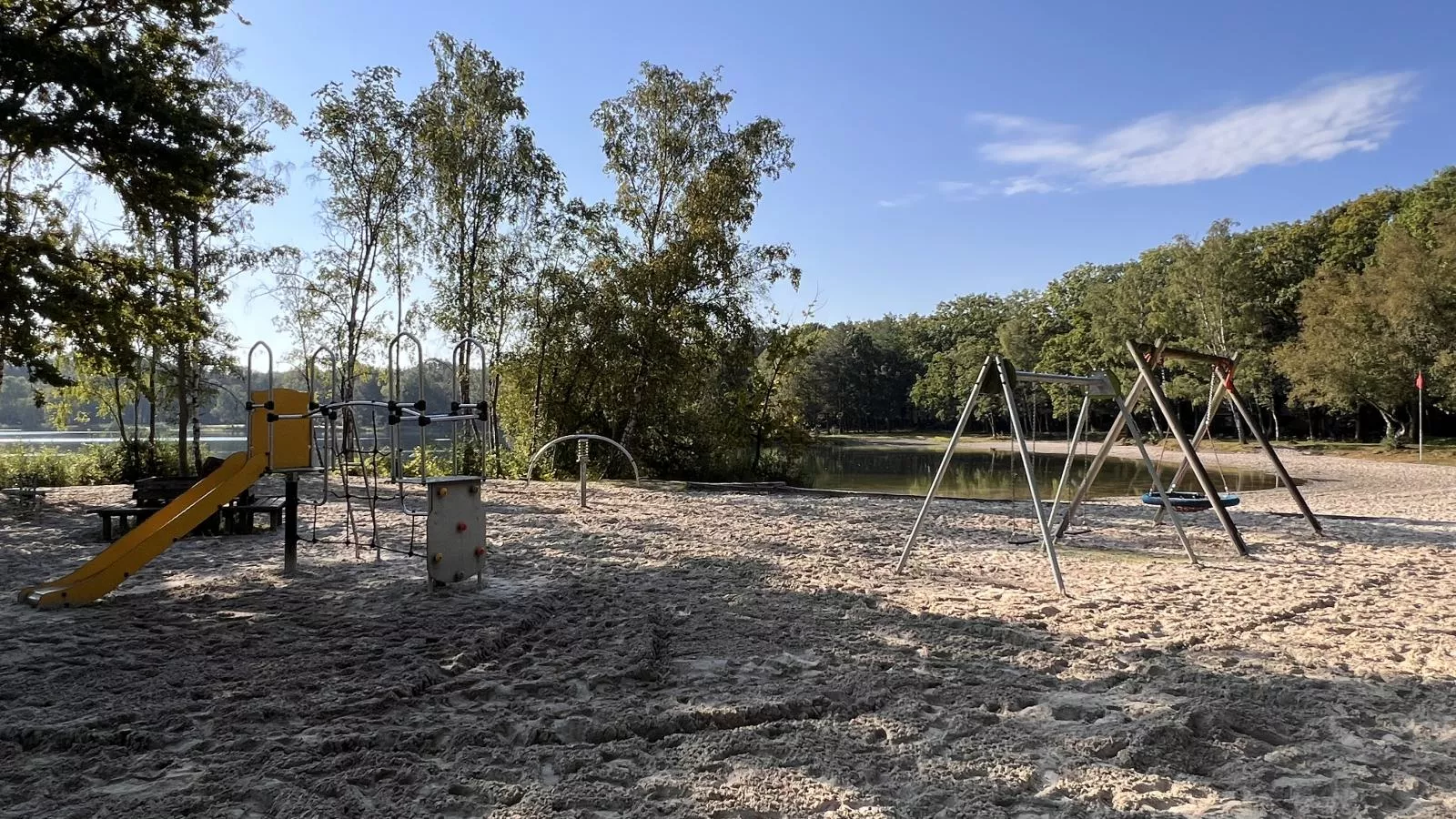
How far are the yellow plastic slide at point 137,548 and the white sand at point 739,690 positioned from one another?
15cm

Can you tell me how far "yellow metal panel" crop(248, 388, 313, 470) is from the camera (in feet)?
21.2

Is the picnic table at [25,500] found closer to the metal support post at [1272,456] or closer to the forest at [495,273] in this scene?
the forest at [495,273]

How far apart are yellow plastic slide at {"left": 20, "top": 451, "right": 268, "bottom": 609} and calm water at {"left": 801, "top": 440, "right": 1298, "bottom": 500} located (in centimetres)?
928

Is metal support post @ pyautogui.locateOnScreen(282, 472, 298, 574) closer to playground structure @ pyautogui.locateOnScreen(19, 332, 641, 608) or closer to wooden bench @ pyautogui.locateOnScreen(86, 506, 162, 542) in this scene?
playground structure @ pyautogui.locateOnScreen(19, 332, 641, 608)

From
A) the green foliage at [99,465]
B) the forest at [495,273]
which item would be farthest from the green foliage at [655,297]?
the green foliage at [99,465]

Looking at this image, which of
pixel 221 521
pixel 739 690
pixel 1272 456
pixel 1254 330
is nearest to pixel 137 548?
pixel 221 521

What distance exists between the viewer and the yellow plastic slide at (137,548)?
16.9 ft

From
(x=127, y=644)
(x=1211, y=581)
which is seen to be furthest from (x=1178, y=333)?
(x=127, y=644)

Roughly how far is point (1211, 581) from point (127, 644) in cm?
668

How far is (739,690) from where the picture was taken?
3613mm

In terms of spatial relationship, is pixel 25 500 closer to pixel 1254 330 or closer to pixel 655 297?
pixel 655 297

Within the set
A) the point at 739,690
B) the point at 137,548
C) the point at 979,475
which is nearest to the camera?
the point at 739,690

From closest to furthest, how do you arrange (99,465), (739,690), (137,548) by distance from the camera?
(739,690), (137,548), (99,465)

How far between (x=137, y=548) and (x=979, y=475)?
22.0m
